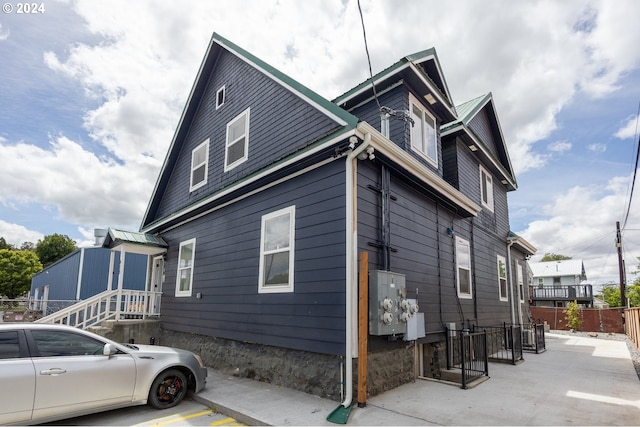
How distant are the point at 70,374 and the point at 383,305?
14.3 ft

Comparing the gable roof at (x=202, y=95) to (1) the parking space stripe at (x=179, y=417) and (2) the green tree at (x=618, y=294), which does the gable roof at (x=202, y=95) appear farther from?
(2) the green tree at (x=618, y=294)

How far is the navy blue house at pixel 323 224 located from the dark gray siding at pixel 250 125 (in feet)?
0.17

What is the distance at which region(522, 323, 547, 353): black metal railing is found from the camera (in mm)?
11664

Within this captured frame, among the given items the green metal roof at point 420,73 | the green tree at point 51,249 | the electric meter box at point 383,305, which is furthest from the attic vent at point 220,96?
the green tree at point 51,249

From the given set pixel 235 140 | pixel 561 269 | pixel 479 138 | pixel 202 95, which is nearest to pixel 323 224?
pixel 235 140

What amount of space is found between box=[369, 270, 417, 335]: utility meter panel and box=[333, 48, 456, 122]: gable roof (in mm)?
4617

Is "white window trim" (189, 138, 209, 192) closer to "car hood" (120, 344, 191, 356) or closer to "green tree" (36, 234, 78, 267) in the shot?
"car hood" (120, 344, 191, 356)

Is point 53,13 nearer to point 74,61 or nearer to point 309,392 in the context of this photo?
point 74,61

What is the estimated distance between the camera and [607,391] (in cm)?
644

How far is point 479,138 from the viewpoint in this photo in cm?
1124

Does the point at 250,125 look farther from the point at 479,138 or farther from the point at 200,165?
the point at 479,138

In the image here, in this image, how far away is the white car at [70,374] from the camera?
424 centimetres

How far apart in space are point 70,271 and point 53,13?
23085 mm

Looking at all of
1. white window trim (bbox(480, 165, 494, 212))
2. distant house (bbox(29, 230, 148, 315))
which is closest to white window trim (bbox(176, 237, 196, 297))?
white window trim (bbox(480, 165, 494, 212))
